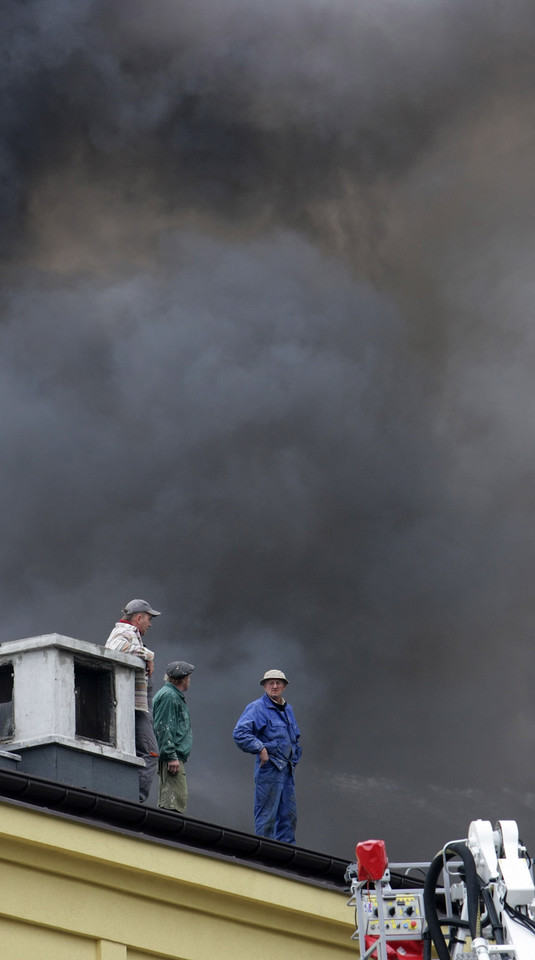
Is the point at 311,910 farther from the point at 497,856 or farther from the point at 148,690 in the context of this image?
the point at 497,856

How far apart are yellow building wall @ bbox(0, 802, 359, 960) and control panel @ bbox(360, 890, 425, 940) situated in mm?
3964

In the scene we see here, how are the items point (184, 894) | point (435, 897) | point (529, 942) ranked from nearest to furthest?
1. point (529, 942)
2. point (435, 897)
3. point (184, 894)

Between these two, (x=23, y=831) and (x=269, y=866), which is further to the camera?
(x=269, y=866)

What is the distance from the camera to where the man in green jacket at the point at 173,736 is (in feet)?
67.6

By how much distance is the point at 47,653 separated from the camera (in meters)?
20.4

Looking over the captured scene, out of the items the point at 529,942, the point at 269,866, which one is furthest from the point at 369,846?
the point at 269,866

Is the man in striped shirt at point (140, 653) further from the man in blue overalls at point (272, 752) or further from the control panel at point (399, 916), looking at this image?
the control panel at point (399, 916)

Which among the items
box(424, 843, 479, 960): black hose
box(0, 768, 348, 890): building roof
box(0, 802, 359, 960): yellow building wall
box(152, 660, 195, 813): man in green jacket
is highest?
box(152, 660, 195, 813): man in green jacket

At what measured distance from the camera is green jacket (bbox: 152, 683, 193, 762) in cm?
2066

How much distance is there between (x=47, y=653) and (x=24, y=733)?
3.05 feet

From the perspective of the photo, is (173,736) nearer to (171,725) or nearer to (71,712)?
(171,725)

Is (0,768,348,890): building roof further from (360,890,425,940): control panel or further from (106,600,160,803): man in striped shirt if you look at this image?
(360,890,425,940): control panel

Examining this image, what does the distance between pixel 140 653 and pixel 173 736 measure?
3.70ft

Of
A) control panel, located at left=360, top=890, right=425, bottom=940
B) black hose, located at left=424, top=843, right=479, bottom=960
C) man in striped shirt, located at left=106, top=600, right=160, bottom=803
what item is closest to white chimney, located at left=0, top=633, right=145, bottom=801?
man in striped shirt, located at left=106, top=600, right=160, bottom=803
